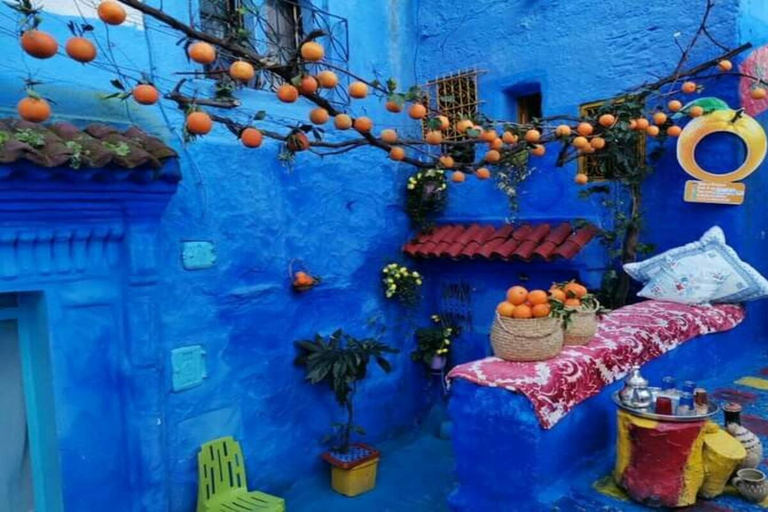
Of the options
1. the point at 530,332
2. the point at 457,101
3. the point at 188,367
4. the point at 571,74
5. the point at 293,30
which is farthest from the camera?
the point at 457,101

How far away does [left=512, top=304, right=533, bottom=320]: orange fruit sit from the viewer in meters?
2.89

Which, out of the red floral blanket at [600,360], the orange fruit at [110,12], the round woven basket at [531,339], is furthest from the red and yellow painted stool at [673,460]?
the orange fruit at [110,12]

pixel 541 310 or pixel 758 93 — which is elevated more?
pixel 758 93

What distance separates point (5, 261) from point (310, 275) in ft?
9.05

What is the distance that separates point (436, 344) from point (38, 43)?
5520 millimetres

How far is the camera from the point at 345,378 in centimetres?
544

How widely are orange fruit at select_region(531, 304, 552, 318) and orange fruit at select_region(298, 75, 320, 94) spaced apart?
5.23 ft

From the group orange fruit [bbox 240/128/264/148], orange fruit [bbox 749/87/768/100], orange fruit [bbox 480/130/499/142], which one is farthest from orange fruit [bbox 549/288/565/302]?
orange fruit [bbox 749/87/768/100]

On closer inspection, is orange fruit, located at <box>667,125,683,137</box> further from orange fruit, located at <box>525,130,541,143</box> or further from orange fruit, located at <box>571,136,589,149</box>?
orange fruit, located at <box>525,130,541,143</box>

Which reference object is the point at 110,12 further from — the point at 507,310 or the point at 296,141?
the point at 507,310

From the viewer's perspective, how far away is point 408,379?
6.91 metres

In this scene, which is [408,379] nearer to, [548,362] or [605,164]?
[605,164]

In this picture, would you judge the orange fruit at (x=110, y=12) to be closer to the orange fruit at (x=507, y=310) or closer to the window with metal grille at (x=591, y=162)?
the orange fruit at (x=507, y=310)

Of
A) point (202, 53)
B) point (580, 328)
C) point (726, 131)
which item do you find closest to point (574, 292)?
point (580, 328)
